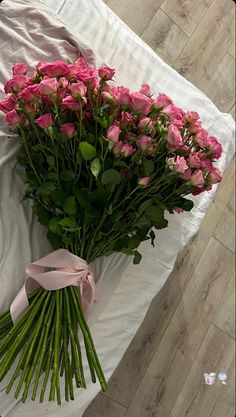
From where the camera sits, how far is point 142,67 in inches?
53.1

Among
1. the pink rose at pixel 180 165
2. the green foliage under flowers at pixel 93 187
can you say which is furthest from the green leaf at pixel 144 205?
the pink rose at pixel 180 165

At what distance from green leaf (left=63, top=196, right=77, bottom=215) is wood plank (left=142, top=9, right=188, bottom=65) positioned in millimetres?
1062

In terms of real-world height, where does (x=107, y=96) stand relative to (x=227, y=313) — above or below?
above

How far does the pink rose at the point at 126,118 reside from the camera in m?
0.85

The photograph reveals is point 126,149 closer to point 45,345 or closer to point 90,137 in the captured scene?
point 90,137

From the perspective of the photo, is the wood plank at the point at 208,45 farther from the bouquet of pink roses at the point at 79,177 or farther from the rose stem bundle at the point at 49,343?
the rose stem bundle at the point at 49,343

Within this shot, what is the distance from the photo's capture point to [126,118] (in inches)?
33.9

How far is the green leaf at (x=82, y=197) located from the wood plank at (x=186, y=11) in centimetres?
118

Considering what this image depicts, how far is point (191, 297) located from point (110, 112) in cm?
110

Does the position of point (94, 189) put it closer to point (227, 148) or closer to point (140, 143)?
point (140, 143)

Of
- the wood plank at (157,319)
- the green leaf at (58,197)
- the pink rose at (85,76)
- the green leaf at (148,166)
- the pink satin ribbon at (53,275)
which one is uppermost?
the pink rose at (85,76)

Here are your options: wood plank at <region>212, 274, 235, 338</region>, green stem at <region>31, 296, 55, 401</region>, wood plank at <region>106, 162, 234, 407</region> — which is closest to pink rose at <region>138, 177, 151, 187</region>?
green stem at <region>31, 296, 55, 401</region>

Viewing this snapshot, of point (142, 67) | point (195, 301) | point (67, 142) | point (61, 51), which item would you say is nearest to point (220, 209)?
point (195, 301)

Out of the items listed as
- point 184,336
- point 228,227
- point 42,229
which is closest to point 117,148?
point 42,229
